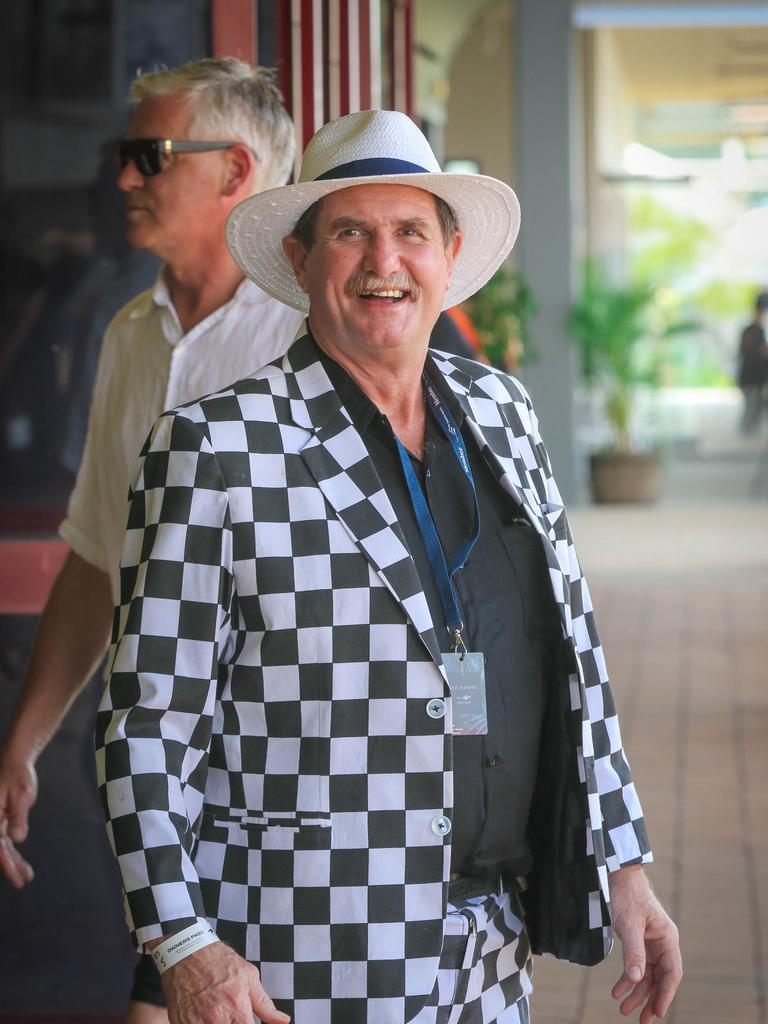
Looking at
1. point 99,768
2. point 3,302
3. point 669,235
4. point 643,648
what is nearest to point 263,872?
point 99,768

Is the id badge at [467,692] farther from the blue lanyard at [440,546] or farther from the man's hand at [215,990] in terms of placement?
the man's hand at [215,990]

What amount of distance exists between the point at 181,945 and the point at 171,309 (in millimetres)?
1225


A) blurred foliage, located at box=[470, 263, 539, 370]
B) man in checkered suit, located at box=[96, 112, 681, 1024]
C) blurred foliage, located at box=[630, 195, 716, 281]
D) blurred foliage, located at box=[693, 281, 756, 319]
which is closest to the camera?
man in checkered suit, located at box=[96, 112, 681, 1024]

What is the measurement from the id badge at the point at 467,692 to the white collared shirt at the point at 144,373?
0.80m

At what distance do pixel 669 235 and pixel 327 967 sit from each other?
32.5 meters

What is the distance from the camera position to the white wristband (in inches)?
→ 63.0

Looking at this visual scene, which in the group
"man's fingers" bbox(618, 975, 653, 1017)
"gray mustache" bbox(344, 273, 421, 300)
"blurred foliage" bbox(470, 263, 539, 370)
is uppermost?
"blurred foliage" bbox(470, 263, 539, 370)

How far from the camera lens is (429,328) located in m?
1.90

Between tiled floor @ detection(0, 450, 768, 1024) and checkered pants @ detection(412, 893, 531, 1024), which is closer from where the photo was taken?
checkered pants @ detection(412, 893, 531, 1024)

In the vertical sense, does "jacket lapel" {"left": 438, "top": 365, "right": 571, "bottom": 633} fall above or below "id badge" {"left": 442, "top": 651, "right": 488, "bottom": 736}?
above

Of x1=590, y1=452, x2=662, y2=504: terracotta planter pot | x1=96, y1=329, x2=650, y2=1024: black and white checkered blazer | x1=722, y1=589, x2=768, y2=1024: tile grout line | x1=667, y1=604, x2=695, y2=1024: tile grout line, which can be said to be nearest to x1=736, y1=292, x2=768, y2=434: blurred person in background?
x1=590, y1=452, x2=662, y2=504: terracotta planter pot

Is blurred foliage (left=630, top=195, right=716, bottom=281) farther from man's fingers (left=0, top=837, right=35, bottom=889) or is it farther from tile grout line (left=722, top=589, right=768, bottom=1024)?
man's fingers (left=0, top=837, right=35, bottom=889)

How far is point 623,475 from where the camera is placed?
14.0 m

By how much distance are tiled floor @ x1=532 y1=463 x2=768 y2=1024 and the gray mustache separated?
2319 millimetres
